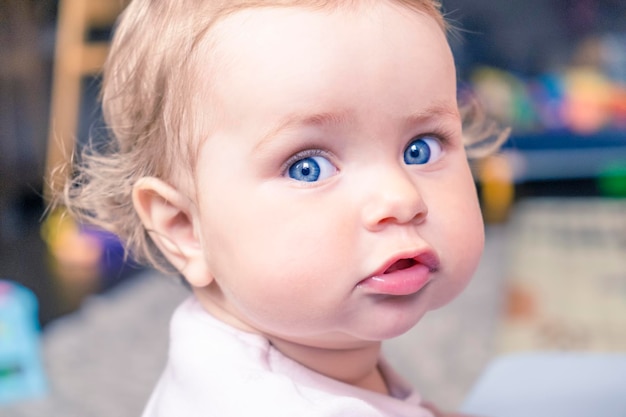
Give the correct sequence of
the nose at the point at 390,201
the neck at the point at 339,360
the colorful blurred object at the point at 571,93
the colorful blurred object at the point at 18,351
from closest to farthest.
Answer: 1. the nose at the point at 390,201
2. the neck at the point at 339,360
3. the colorful blurred object at the point at 18,351
4. the colorful blurred object at the point at 571,93

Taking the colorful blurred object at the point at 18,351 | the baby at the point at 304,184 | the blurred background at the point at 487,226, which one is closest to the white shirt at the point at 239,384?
the baby at the point at 304,184

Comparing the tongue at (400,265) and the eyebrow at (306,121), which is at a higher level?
the eyebrow at (306,121)

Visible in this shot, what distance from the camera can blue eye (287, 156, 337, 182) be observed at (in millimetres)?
624

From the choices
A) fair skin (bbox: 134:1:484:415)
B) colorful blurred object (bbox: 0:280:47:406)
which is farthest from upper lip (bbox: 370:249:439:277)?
colorful blurred object (bbox: 0:280:47:406)

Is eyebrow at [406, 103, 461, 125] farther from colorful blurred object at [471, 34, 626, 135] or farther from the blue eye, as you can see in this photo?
colorful blurred object at [471, 34, 626, 135]

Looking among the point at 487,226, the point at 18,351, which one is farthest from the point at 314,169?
the point at 487,226

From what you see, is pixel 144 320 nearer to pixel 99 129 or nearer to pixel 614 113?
pixel 99 129

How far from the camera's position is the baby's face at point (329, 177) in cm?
61

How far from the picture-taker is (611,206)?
296 centimetres

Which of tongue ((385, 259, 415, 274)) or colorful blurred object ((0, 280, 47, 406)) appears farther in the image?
colorful blurred object ((0, 280, 47, 406))

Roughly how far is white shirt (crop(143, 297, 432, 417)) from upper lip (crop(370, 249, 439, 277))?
10 centimetres

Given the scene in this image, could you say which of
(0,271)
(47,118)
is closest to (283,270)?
(0,271)

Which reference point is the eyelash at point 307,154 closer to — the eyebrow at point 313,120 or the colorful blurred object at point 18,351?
the eyebrow at point 313,120

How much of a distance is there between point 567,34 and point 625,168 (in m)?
0.54
